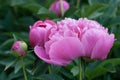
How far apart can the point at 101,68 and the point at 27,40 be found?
308mm

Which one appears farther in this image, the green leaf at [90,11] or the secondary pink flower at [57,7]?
the secondary pink flower at [57,7]

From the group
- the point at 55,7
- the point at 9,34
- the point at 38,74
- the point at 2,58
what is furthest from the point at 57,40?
the point at 55,7

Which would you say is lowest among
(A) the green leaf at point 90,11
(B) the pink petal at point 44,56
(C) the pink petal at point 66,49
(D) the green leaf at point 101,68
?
(D) the green leaf at point 101,68

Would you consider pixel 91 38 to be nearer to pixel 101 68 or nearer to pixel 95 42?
pixel 95 42

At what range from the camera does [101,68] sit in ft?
3.63

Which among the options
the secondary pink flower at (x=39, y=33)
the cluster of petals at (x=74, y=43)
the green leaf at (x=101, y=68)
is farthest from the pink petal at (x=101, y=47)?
the green leaf at (x=101, y=68)

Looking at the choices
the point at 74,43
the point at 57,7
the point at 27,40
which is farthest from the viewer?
the point at 57,7

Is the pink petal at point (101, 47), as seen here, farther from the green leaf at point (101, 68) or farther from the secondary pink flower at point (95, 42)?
the green leaf at point (101, 68)

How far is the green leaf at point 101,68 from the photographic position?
3.64ft

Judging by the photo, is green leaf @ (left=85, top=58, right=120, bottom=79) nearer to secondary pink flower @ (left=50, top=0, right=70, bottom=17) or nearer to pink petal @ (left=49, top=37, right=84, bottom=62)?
pink petal @ (left=49, top=37, right=84, bottom=62)

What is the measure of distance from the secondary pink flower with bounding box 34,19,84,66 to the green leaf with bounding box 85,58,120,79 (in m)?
0.27

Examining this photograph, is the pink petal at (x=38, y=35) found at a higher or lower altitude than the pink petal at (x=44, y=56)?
higher

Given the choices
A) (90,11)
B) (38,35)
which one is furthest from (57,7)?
(38,35)

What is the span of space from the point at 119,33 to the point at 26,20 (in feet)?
1.27
